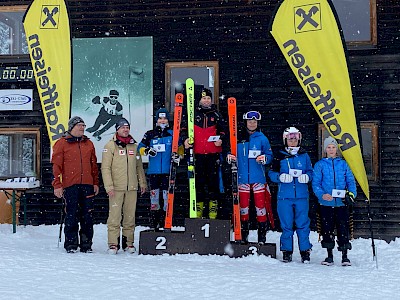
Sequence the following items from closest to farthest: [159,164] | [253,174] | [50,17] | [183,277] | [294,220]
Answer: [183,277] < [294,220] < [253,174] < [159,164] < [50,17]

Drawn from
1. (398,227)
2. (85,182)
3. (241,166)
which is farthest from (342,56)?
(85,182)

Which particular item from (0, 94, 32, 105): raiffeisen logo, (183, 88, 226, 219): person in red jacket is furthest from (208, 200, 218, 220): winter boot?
(0, 94, 32, 105): raiffeisen logo

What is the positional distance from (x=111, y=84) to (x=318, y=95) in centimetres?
386

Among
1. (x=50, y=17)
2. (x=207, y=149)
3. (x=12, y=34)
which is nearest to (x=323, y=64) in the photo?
(x=207, y=149)

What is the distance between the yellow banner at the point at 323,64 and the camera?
759 cm

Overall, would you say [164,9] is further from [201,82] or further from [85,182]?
[85,182]

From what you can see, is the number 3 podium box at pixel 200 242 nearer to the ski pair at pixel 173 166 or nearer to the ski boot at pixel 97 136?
the ski pair at pixel 173 166

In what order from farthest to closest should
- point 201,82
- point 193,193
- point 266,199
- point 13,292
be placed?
point 201,82, point 266,199, point 193,193, point 13,292

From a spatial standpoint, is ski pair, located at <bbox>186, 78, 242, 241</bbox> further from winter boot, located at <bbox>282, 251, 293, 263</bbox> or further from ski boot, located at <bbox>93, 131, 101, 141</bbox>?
ski boot, located at <bbox>93, 131, 101, 141</bbox>

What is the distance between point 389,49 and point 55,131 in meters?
6.13

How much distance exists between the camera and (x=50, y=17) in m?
8.96

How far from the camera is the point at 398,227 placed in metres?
8.64

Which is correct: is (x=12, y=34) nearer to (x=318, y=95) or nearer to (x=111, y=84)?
(x=111, y=84)

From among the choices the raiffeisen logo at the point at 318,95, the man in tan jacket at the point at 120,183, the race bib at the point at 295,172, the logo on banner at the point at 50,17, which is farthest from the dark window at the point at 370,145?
the logo on banner at the point at 50,17
